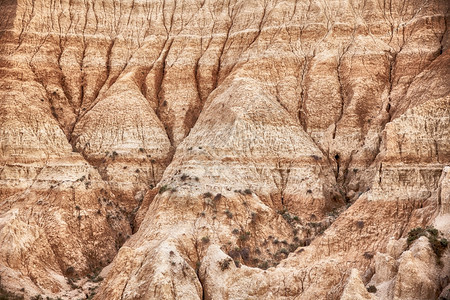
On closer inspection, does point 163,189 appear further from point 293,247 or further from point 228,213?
point 293,247

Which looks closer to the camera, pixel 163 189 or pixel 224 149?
pixel 163 189

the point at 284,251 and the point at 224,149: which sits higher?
the point at 224,149

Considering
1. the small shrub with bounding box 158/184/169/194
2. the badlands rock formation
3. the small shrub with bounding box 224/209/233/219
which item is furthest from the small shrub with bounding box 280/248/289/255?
the small shrub with bounding box 158/184/169/194

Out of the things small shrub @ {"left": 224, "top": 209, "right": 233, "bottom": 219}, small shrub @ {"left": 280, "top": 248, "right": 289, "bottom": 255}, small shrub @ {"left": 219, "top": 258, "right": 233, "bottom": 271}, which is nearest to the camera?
small shrub @ {"left": 219, "top": 258, "right": 233, "bottom": 271}

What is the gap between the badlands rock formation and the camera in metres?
42.3

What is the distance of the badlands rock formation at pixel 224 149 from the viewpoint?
139 ft

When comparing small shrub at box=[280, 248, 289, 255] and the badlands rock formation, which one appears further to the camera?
small shrub at box=[280, 248, 289, 255]

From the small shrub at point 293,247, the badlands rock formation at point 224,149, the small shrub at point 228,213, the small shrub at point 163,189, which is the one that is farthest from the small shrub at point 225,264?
the small shrub at point 163,189

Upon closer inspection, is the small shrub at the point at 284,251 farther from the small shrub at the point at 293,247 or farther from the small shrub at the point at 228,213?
the small shrub at the point at 228,213

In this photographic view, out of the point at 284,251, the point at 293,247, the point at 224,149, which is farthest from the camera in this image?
the point at 224,149

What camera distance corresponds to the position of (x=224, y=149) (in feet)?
179

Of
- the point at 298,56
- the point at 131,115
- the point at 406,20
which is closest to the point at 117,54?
the point at 131,115

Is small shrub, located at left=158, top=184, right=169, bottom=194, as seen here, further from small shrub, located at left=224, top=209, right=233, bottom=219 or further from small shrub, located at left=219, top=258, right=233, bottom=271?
small shrub, located at left=219, top=258, right=233, bottom=271

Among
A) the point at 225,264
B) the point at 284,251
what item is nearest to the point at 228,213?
the point at 284,251
